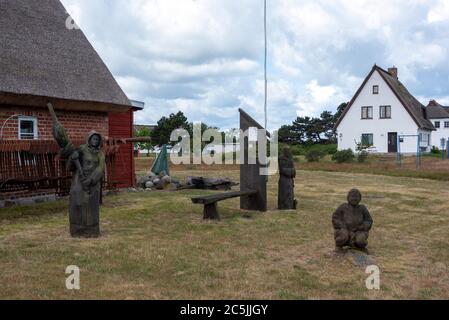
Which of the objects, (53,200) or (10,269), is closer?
(10,269)

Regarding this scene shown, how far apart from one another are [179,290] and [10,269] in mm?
2048

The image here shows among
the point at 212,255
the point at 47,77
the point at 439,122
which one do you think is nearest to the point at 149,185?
the point at 47,77

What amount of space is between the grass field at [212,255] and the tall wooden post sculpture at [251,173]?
0.41 m

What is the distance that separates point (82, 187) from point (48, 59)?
5.82 meters

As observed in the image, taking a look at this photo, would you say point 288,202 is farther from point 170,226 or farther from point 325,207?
point 170,226

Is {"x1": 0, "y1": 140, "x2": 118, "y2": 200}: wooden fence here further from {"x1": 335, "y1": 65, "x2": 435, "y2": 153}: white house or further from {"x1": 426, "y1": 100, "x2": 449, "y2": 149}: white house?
{"x1": 426, "y1": 100, "x2": 449, "y2": 149}: white house

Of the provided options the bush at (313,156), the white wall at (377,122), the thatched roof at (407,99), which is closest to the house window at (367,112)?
the white wall at (377,122)

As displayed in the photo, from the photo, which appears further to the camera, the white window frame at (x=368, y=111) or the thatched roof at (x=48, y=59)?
the white window frame at (x=368, y=111)

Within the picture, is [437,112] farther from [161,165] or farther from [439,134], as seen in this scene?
[161,165]

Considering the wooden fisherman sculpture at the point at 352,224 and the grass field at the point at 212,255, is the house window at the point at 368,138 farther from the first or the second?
the wooden fisherman sculpture at the point at 352,224

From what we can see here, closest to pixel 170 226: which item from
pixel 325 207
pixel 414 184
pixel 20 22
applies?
pixel 325 207

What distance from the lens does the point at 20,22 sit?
12617 millimetres

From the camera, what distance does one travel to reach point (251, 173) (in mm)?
11398

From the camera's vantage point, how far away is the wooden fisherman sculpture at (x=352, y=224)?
7125 millimetres
